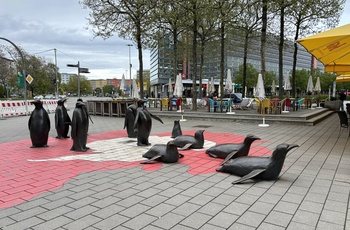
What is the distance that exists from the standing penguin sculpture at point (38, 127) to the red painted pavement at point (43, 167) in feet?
0.90

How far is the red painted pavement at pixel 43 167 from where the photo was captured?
4078mm

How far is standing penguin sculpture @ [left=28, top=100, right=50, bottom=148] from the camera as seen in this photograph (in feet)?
24.1

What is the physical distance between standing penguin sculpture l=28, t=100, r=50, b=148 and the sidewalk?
3.34 ft

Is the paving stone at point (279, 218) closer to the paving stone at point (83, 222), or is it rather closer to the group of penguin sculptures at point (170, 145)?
the group of penguin sculptures at point (170, 145)

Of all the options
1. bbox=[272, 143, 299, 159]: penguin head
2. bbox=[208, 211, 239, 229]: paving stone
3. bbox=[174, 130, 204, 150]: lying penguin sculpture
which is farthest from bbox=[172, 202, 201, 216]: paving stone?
bbox=[174, 130, 204, 150]: lying penguin sculpture

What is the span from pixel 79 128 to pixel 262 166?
4619mm

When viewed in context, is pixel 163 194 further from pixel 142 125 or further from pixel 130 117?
pixel 130 117

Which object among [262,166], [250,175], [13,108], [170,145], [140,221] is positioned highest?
[13,108]

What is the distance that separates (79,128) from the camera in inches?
266

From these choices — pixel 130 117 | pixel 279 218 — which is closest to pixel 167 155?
pixel 279 218

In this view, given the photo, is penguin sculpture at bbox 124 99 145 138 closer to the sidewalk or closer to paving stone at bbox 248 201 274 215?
the sidewalk

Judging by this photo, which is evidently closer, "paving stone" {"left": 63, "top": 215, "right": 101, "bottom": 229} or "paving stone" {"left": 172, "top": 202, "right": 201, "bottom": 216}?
"paving stone" {"left": 63, "top": 215, "right": 101, "bottom": 229}

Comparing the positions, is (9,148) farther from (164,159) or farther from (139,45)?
(139,45)

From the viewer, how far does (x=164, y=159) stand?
222 inches
